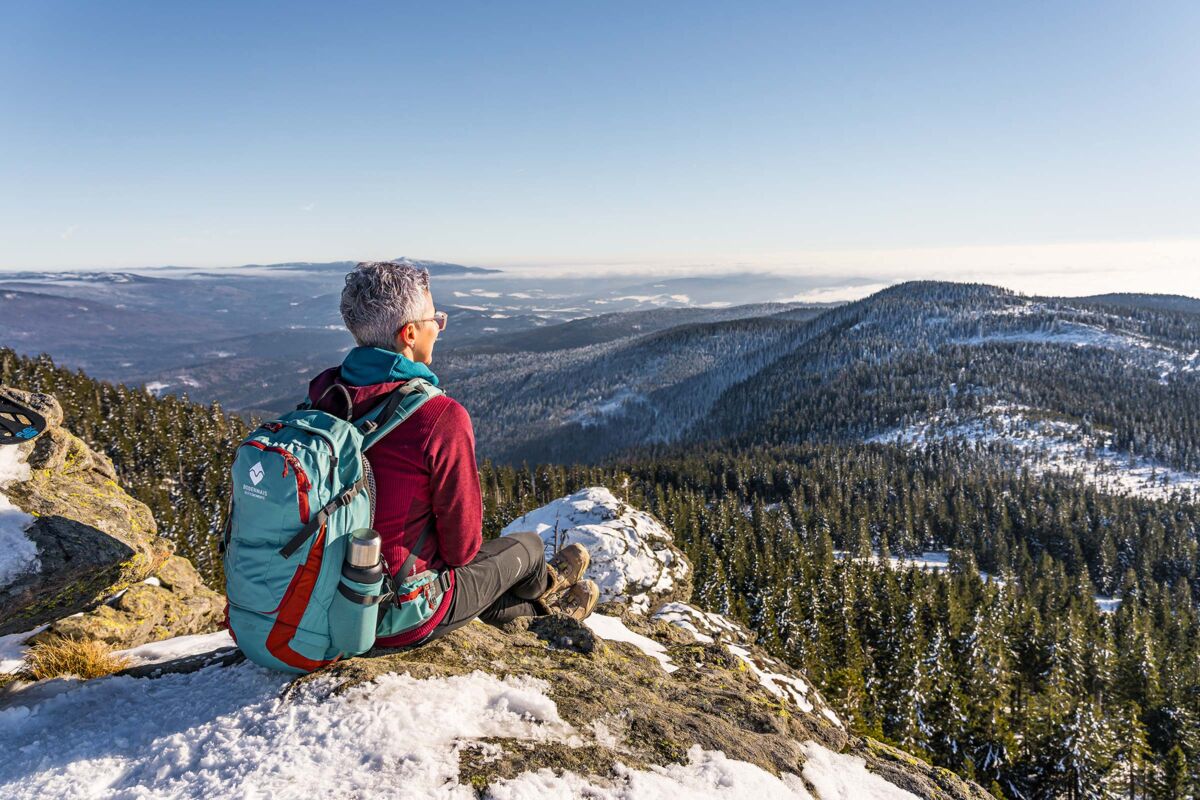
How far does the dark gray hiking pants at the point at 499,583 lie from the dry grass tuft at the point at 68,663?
12.3 ft

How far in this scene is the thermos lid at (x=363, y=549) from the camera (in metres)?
4.63

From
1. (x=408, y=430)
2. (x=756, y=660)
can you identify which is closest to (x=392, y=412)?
(x=408, y=430)

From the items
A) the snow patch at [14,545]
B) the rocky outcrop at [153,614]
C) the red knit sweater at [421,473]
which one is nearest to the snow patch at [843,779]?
the red knit sweater at [421,473]

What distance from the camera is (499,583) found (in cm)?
707

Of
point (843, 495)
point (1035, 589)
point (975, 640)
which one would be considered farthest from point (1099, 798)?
point (843, 495)

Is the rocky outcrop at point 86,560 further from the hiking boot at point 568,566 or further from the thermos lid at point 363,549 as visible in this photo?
the hiking boot at point 568,566

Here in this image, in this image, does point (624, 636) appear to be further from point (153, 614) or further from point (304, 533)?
point (153, 614)

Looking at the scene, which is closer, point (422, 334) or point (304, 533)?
point (304, 533)

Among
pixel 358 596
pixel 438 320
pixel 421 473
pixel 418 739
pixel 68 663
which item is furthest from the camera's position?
pixel 68 663

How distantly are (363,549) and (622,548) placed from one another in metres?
26.4

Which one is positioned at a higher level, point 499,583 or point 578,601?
point 499,583

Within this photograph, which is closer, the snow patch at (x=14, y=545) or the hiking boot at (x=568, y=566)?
the snow patch at (x=14, y=545)

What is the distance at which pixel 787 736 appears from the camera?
704cm

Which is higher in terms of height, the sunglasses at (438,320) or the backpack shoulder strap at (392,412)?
the sunglasses at (438,320)
